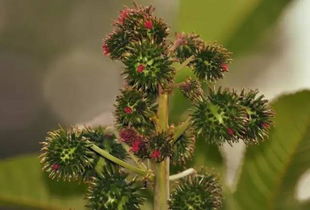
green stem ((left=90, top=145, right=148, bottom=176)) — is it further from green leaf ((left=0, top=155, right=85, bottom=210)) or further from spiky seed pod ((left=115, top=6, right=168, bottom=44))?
green leaf ((left=0, top=155, right=85, bottom=210))

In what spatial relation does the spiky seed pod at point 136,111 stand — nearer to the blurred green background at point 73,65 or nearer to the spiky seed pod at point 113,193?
the spiky seed pod at point 113,193

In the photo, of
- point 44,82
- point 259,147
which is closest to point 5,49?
point 44,82

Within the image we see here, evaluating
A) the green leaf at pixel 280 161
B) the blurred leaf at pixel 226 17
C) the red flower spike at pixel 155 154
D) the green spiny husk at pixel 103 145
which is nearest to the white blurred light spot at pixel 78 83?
the blurred leaf at pixel 226 17

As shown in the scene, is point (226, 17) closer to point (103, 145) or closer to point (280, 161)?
point (280, 161)

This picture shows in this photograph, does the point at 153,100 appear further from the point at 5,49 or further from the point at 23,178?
the point at 5,49

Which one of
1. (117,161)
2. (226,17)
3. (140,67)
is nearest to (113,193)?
(117,161)

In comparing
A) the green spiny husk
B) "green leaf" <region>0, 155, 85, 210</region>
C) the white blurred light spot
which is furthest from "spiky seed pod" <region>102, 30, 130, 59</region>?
the white blurred light spot
